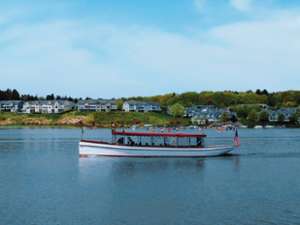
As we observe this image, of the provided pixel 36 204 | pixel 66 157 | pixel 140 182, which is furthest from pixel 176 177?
pixel 66 157

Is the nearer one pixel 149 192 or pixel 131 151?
pixel 149 192

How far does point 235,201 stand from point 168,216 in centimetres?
702

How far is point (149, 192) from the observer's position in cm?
4306

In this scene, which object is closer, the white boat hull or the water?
the water

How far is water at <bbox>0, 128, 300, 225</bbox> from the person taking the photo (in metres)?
33.9

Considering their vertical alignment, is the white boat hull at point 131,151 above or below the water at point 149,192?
above

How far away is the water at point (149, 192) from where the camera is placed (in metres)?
33.9

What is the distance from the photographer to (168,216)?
112 ft

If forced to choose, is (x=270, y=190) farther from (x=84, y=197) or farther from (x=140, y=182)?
(x=84, y=197)

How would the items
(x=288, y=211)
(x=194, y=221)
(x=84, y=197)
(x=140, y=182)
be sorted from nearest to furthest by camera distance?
1. (x=194, y=221)
2. (x=288, y=211)
3. (x=84, y=197)
4. (x=140, y=182)

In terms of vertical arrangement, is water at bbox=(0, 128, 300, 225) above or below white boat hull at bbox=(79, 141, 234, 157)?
below

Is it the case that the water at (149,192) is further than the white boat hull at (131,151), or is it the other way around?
the white boat hull at (131,151)

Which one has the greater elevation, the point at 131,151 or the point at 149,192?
the point at 131,151

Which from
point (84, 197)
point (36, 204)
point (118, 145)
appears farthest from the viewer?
point (118, 145)
